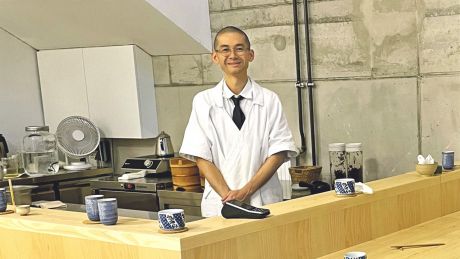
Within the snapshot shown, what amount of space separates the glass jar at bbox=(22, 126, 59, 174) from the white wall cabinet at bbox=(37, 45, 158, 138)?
315 mm

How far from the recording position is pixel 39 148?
568 centimetres

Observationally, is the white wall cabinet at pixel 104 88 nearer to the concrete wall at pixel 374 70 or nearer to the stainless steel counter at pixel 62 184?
the stainless steel counter at pixel 62 184

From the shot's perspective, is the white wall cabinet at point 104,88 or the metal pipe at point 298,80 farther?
the white wall cabinet at point 104,88

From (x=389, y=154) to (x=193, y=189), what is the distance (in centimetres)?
123

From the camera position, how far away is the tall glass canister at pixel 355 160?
4.25 metres

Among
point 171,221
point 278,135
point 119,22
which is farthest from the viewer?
point 119,22

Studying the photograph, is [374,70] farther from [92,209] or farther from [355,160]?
[92,209]

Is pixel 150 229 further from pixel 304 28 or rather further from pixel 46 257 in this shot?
pixel 304 28

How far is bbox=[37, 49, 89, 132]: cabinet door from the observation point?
5.82 m

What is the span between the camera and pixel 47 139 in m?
5.72

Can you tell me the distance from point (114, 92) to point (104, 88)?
11 centimetres

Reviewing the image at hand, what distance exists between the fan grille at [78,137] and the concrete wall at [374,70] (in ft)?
4.47

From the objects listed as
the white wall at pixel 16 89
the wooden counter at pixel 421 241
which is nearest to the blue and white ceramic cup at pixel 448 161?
the wooden counter at pixel 421 241

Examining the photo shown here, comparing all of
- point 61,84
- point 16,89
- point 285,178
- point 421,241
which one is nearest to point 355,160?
point 285,178
